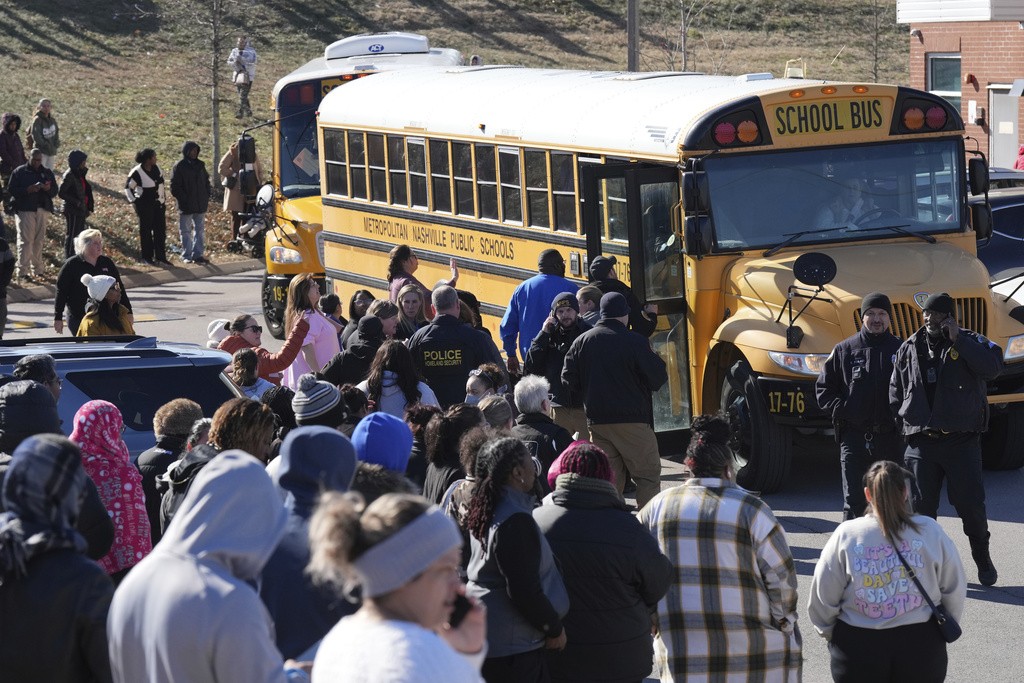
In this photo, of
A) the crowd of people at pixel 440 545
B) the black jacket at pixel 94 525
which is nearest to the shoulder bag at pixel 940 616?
the crowd of people at pixel 440 545

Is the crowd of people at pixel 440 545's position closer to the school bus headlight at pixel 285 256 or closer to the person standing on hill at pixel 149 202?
the school bus headlight at pixel 285 256

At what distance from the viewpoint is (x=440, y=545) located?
2934 mm

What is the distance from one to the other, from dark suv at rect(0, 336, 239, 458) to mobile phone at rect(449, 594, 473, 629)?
4714 mm

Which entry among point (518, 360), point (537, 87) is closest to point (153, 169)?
point (537, 87)

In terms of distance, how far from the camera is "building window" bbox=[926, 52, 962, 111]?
2739 cm

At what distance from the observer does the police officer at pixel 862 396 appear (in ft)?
27.3

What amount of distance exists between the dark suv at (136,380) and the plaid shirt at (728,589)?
3430 mm

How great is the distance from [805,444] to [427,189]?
14.5 ft

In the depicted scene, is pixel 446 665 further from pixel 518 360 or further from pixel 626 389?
pixel 518 360

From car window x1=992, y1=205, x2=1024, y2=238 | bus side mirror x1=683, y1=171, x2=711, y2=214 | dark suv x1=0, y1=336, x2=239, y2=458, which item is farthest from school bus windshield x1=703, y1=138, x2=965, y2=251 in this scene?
car window x1=992, y1=205, x2=1024, y2=238

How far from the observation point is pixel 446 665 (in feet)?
9.25

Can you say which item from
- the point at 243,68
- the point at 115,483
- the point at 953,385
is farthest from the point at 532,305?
the point at 243,68

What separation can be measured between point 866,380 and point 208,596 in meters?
5.66

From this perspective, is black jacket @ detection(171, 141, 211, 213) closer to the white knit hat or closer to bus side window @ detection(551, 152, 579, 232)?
bus side window @ detection(551, 152, 579, 232)
